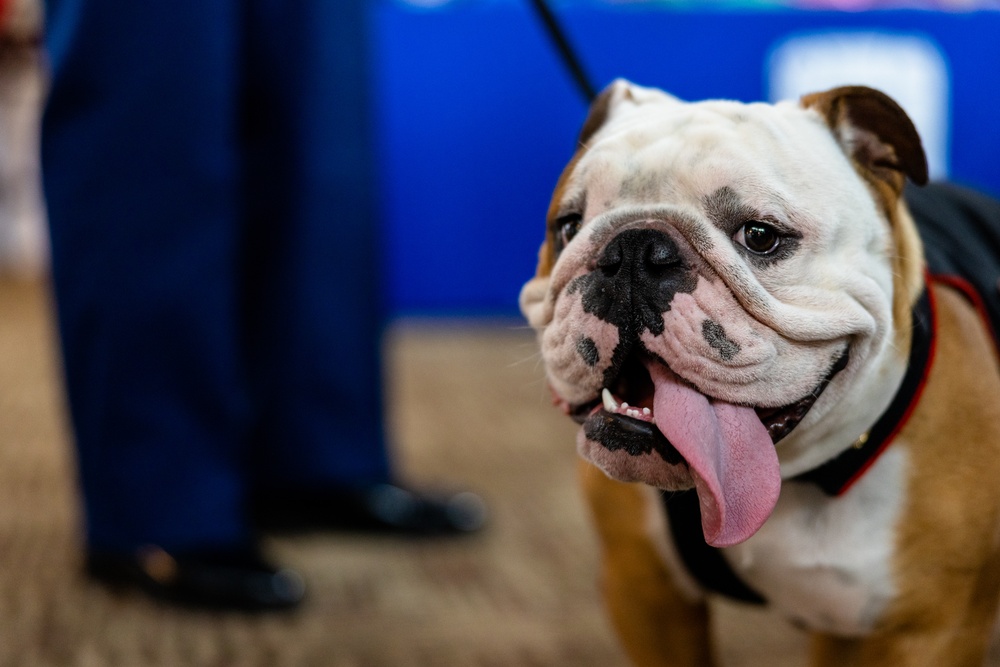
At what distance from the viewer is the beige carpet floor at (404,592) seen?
1.33 m

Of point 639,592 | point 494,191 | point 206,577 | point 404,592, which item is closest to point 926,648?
point 639,592

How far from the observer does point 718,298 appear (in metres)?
0.74

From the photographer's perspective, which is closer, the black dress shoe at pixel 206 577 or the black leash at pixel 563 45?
the black leash at pixel 563 45

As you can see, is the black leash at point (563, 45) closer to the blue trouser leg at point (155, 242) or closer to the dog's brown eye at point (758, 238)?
the dog's brown eye at point (758, 238)

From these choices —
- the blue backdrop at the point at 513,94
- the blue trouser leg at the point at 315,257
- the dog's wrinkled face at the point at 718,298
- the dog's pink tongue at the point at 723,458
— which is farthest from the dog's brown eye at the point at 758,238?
the blue backdrop at the point at 513,94

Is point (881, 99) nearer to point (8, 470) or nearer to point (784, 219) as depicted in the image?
point (784, 219)

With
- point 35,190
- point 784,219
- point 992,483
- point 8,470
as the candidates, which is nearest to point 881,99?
point 784,219

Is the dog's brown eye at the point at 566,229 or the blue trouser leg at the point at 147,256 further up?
the dog's brown eye at the point at 566,229

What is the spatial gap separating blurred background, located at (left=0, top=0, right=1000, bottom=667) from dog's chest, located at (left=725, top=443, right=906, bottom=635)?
75 centimetres

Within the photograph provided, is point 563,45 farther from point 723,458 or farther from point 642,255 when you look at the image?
point 723,458

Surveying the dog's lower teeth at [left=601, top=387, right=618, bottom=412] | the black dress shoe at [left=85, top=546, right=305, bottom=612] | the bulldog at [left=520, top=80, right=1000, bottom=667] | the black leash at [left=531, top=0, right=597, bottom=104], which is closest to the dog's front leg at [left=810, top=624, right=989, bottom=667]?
the bulldog at [left=520, top=80, right=1000, bottom=667]

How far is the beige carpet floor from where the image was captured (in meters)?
1.33

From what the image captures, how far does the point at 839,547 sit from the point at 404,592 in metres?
0.84

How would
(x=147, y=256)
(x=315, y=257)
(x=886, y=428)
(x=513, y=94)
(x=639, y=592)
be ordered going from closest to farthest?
(x=886, y=428)
(x=639, y=592)
(x=147, y=256)
(x=315, y=257)
(x=513, y=94)
